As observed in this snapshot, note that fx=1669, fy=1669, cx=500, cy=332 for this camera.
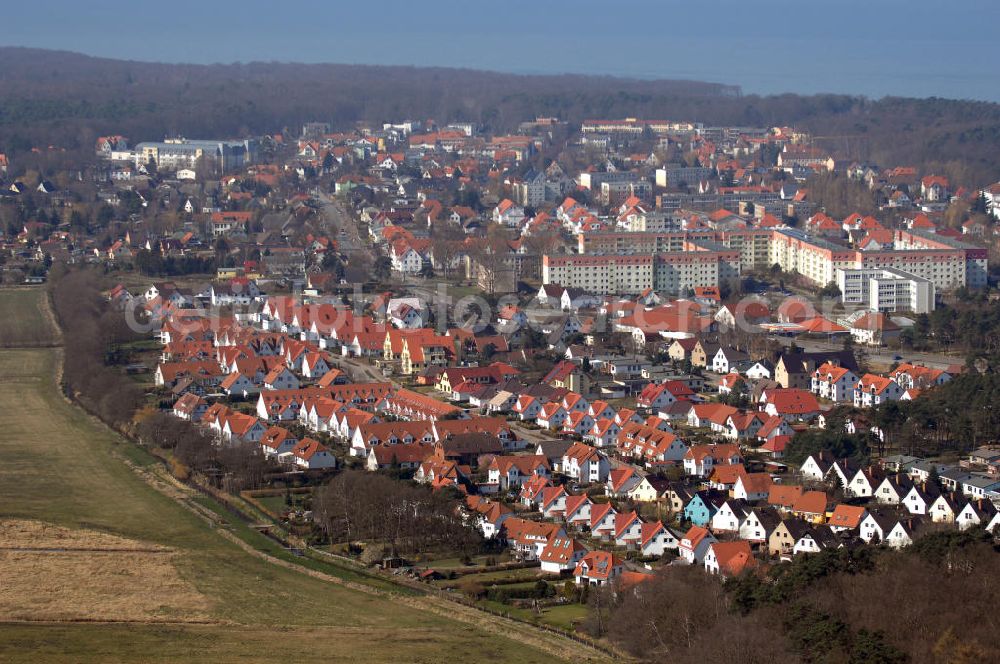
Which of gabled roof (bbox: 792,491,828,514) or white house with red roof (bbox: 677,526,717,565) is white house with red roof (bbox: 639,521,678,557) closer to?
white house with red roof (bbox: 677,526,717,565)

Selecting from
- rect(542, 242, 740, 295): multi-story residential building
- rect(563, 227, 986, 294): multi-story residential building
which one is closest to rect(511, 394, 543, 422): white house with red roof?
rect(563, 227, 986, 294): multi-story residential building

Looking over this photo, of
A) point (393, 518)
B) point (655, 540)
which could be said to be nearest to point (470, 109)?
point (393, 518)

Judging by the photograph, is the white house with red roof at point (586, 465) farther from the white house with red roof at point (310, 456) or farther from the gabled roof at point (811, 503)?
the white house with red roof at point (310, 456)

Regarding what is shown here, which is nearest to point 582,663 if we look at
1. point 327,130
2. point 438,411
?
point 438,411

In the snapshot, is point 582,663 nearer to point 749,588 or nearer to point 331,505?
point 749,588

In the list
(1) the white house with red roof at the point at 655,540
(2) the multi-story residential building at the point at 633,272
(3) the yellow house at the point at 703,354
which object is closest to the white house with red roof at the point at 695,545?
(1) the white house with red roof at the point at 655,540

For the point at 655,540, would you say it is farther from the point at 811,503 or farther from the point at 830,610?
the point at 830,610
